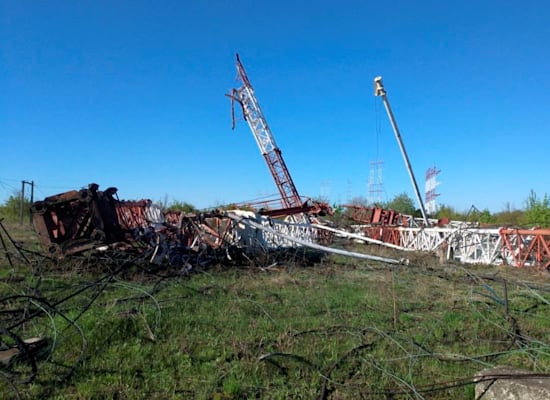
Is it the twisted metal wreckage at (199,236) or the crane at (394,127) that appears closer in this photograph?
the twisted metal wreckage at (199,236)

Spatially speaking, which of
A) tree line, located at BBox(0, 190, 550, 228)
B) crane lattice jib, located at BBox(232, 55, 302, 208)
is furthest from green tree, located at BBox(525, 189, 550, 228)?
crane lattice jib, located at BBox(232, 55, 302, 208)

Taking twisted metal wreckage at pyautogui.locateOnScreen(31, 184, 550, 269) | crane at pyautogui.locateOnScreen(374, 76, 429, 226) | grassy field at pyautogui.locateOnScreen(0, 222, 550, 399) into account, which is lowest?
grassy field at pyautogui.locateOnScreen(0, 222, 550, 399)

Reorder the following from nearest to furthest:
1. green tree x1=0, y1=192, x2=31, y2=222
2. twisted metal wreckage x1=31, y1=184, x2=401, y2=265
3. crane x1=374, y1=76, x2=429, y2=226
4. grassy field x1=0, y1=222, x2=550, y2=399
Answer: grassy field x1=0, y1=222, x2=550, y2=399, twisted metal wreckage x1=31, y1=184, x2=401, y2=265, crane x1=374, y1=76, x2=429, y2=226, green tree x1=0, y1=192, x2=31, y2=222

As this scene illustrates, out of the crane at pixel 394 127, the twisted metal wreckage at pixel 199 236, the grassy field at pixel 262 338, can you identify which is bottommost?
the grassy field at pixel 262 338

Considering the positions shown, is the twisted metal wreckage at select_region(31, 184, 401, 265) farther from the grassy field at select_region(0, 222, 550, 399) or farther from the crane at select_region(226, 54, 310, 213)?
the crane at select_region(226, 54, 310, 213)

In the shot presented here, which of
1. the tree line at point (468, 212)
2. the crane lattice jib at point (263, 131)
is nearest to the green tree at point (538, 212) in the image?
the tree line at point (468, 212)

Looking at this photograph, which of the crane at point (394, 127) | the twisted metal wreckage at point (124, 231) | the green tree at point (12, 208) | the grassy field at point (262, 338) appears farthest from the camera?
the green tree at point (12, 208)

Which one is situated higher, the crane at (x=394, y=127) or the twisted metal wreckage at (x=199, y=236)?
the crane at (x=394, y=127)

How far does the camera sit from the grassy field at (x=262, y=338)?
3.15 meters

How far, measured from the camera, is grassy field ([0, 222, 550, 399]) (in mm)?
3148

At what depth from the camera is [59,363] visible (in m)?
3.44

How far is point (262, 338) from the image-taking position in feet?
13.7

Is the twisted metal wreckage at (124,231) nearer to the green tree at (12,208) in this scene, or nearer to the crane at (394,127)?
the crane at (394,127)

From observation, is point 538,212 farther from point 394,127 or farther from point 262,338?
point 262,338
